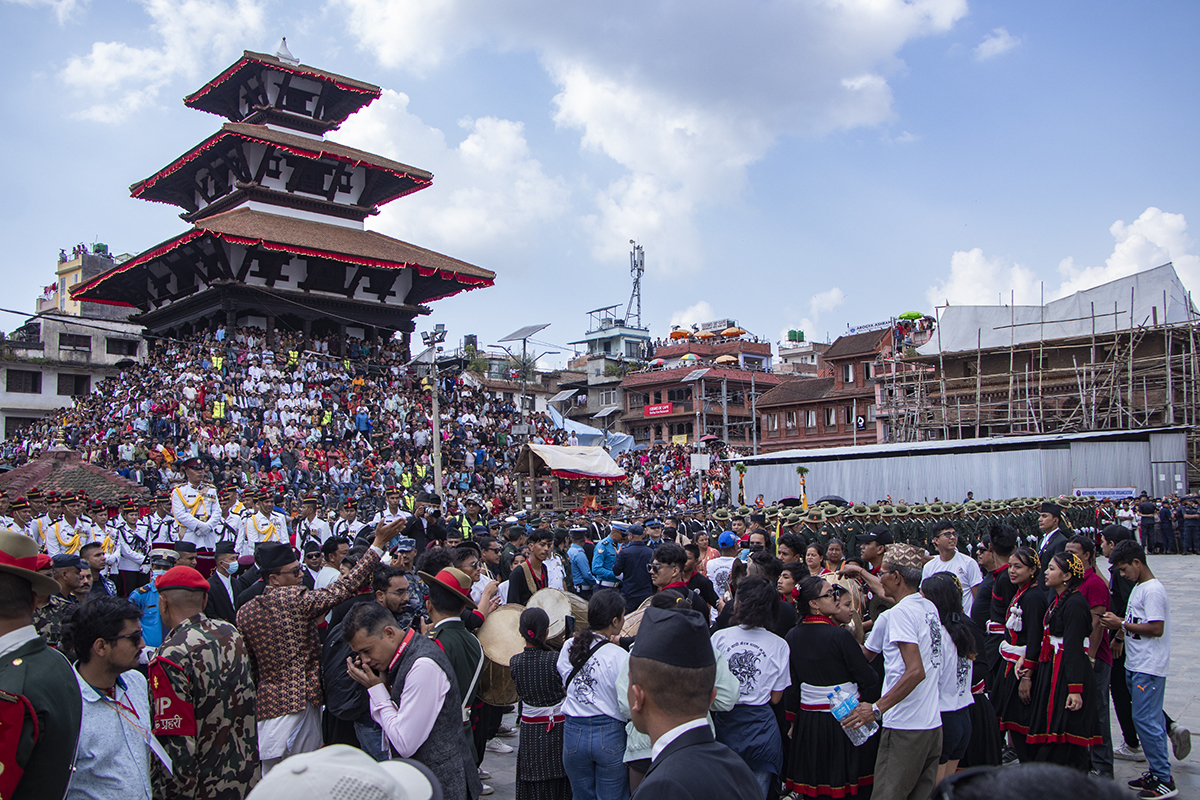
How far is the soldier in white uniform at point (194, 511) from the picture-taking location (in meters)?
11.5

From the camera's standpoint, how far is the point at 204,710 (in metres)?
4.34

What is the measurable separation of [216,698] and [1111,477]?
1215 inches

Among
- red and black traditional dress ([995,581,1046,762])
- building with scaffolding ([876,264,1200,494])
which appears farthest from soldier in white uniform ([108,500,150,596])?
building with scaffolding ([876,264,1200,494])

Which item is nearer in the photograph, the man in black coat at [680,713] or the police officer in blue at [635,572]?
the man in black coat at [680,713]

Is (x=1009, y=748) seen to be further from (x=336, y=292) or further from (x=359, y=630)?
(x=336, y=292)

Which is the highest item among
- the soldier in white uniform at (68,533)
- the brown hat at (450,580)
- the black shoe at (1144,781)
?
the brown hat at (450,580)

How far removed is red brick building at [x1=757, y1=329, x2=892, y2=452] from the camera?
54969mm

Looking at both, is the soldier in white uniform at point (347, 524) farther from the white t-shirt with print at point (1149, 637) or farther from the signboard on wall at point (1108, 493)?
the signboard on wall at point (1108, 493)

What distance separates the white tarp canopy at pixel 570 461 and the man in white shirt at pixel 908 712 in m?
19.6

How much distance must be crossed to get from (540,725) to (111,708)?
98.2 inches

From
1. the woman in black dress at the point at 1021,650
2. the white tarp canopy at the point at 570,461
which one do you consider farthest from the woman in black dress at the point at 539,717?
the white tarp canopy at the point at 570,461

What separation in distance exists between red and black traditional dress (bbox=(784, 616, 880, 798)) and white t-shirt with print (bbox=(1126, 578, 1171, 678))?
8.79 feet

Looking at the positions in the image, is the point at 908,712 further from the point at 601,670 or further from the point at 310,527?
the point at 310,527

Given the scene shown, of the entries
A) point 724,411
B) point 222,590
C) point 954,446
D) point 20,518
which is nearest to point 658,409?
point 724,411
